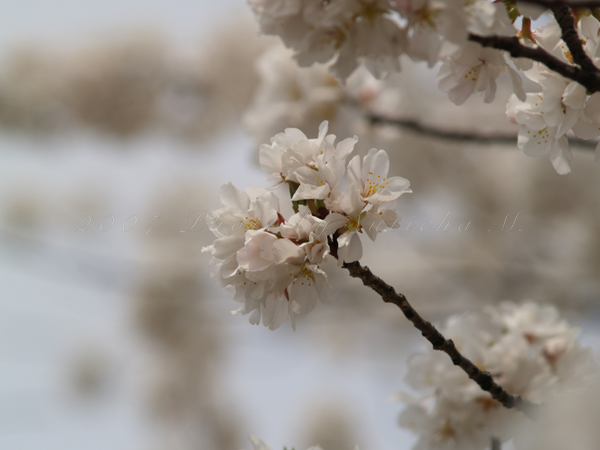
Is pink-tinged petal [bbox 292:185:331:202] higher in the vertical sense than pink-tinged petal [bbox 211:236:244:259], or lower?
higher

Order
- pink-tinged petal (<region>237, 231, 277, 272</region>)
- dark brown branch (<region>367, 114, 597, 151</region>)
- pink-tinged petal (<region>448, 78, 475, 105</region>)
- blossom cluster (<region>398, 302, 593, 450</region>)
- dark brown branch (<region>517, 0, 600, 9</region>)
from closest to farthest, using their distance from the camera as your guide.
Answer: dark brown branch (<region>517, 0, 600, 9</region>), pink-tinged petal (<region>237, 231, 277, 272</region>), pink-tinged petal (<region>448, 78, 475, 105</region>), blossom cluster (<region>398, 302, 593, 450</region>), dark brown branch (<region>367, 114, 597, 151</region>)

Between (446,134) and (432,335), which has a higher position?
(432,335)

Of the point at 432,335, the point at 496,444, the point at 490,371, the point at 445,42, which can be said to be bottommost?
the point at 496,444

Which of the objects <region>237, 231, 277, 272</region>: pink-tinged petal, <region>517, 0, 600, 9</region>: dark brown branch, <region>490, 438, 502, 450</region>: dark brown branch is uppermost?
<region>517, 0, 600, 9</region>: dark brown branch

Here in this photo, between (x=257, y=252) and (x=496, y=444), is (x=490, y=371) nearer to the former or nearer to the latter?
(x=496, y=444)

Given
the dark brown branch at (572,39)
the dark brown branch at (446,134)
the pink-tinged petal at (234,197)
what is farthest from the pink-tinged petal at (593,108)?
the dark brown branch at (446,134)

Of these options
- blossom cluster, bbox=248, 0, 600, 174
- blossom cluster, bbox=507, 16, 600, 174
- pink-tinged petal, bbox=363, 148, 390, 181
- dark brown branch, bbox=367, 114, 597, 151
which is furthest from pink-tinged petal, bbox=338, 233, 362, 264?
dark brown branch, bbox=367, 114, 597, 151

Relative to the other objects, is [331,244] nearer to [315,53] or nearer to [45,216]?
[315,53]

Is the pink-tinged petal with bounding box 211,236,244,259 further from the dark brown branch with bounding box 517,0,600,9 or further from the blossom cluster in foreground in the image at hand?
the dark brown branch with bounding box 517,0,600,9

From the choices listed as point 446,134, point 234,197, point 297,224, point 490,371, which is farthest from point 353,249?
point 446,134
